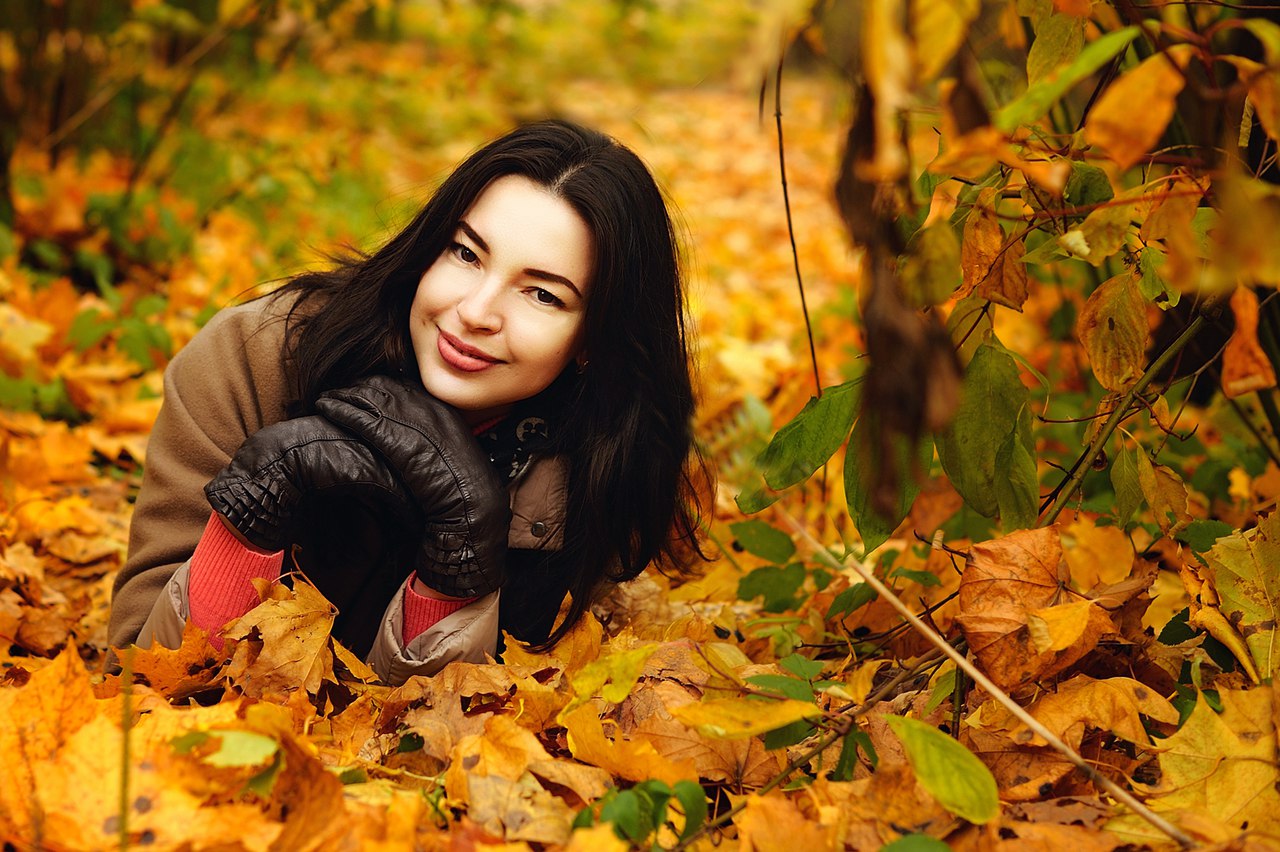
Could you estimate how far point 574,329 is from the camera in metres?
1.55

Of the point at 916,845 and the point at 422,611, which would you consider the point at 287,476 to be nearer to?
the point at 422,611

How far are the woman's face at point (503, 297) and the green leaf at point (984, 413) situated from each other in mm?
591

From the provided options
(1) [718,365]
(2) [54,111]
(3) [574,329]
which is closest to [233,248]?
(2) [54,111]

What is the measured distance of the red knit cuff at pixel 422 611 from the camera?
4.97ft

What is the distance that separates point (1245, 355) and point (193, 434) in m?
1.38

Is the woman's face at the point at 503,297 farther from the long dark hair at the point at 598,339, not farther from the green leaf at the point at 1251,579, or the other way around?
the green leaf at the point at 1251,579

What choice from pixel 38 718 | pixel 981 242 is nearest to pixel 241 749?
pixel 38 718

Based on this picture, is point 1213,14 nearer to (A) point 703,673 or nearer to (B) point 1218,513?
(B) point 1218,513

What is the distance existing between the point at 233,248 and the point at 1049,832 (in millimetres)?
3531

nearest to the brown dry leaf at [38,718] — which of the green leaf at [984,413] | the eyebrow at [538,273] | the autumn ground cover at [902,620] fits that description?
the autumn ground cover at [902,620]

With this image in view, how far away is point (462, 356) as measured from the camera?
A: 1499 millimetres

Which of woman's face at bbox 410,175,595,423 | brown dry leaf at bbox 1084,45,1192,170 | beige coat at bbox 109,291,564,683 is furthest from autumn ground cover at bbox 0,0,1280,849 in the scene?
woman's face at bbox 410,175,595,423

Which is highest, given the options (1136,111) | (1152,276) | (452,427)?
(1136,111)

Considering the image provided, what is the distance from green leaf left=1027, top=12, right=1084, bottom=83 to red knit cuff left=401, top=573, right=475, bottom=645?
3.22ft
